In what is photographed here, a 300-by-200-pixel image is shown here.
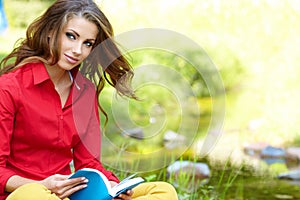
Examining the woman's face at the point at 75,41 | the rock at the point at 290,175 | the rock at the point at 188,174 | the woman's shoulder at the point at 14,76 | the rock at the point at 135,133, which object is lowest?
the rock at the point at 290,175

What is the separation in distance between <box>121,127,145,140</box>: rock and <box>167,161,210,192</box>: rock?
1.98ft

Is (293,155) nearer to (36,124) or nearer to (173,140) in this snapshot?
(173,140)

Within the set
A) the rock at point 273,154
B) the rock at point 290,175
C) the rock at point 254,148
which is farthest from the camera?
the rock at point 254,148

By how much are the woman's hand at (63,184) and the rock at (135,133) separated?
90.2 inches

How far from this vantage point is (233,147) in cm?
450

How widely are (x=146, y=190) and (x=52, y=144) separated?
1.05 ft

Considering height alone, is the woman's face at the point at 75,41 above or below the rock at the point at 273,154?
above

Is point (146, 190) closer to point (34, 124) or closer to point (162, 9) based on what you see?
point (34, 124)

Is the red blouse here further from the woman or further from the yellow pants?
the yellow pants

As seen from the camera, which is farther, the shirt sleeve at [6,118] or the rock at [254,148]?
the rock at [254,148]

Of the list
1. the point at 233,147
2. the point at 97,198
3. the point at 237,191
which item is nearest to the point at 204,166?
the point at 237,191

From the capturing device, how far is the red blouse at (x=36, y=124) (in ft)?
6.98

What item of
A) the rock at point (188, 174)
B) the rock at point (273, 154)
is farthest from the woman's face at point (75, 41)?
the rock at point (273, 154)

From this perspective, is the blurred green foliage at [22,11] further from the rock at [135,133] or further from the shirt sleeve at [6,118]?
the shirt sleeve at [6,118]
